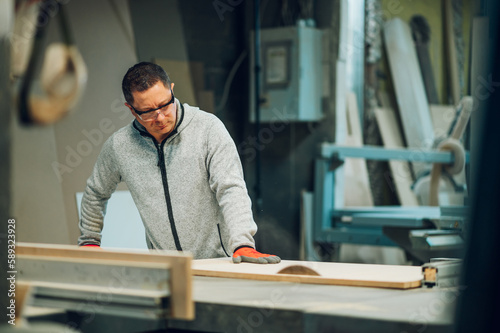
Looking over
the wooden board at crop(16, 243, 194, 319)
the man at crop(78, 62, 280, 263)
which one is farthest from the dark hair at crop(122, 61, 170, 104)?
the wooden board at crop(16, 243, 194, 319)

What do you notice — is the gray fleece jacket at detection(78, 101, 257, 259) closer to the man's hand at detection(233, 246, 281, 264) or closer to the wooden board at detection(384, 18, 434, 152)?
the man's hand at detection(233, 246, 281, 264)

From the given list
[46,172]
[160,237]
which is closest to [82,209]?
[160,237]

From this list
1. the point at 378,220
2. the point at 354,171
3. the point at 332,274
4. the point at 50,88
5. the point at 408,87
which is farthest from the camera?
the point at 408,87

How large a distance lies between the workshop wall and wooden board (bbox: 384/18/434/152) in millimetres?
2937

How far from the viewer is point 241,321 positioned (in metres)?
1.35

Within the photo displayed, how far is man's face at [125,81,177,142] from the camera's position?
2.20 metres

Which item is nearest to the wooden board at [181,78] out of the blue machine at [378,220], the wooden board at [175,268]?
the blue machine at [378,220]

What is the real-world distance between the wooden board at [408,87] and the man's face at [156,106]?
380 cm

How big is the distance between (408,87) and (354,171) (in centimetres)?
94

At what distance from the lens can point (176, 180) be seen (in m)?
2.33

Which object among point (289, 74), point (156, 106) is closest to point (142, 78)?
point (156, 106)

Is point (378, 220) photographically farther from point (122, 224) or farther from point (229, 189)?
point (229, 189)

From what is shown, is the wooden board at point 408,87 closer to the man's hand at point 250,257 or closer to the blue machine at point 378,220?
the blue machine at point 378,220

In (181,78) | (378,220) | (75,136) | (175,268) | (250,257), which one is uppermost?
(181,78)
